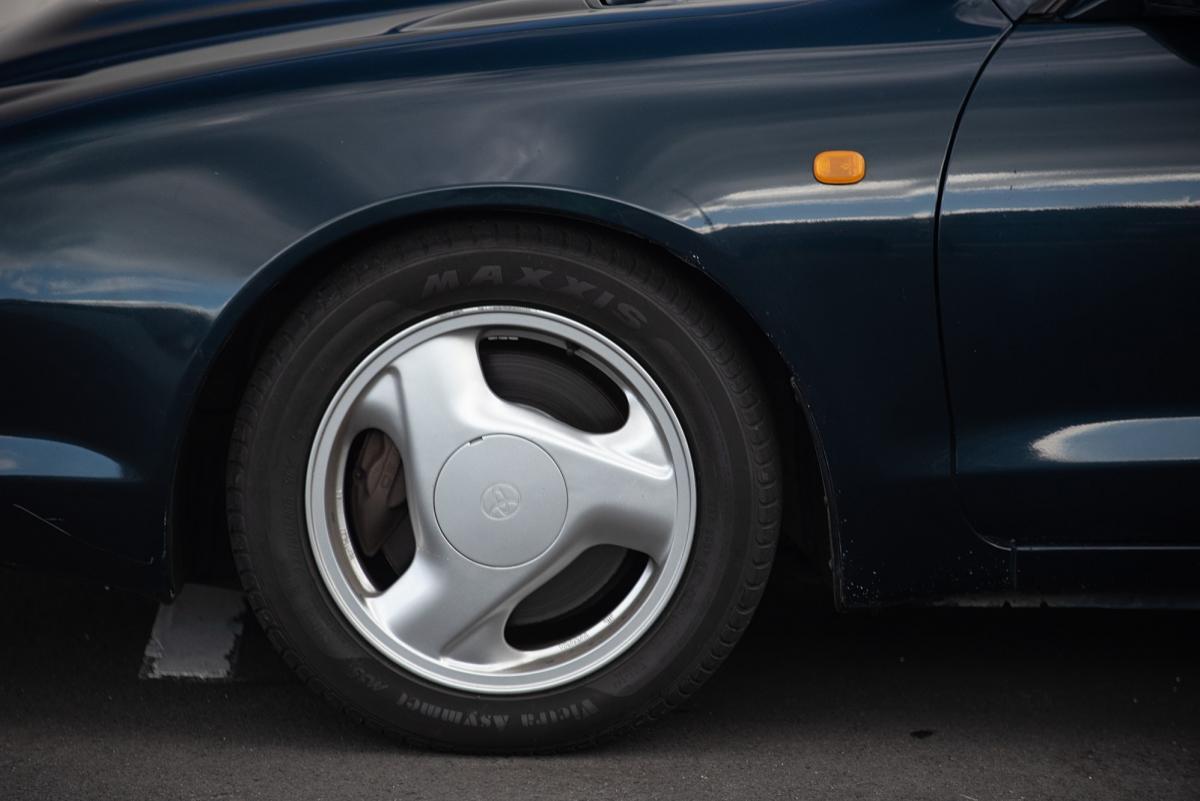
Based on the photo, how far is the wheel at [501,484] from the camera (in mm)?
2123

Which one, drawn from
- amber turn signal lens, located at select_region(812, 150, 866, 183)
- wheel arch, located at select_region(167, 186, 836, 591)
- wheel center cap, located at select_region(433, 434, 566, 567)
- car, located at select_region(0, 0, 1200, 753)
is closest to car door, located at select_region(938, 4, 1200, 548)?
car, located at select_region(0, 0, 1200, 753)

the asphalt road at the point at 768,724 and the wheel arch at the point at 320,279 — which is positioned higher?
the wheel arch at the point at 320,279

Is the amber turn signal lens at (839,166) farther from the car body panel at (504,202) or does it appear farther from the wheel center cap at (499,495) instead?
the wheel center cap at (499,495)

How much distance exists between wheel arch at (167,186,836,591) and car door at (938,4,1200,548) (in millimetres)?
270

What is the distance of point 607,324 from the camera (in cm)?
213

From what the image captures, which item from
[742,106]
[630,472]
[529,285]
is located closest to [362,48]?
[529,285]

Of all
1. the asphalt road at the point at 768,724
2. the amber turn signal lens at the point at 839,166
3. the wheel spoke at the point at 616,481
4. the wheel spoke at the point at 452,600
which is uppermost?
the amber turn signal lens at the point at 839,166

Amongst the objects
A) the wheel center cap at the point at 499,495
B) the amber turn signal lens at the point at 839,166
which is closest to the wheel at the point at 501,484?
the wheel center cap at the point at 499,495

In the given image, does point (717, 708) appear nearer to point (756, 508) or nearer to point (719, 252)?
point (756, 508)

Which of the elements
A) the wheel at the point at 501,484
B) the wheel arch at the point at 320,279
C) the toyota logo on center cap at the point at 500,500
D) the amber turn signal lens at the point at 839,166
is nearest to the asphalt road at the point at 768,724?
the wheel at the point at 501,484

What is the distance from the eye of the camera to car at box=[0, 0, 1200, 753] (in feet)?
6.73

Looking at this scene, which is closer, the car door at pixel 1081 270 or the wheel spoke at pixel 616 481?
the car door at pixel 1081 270

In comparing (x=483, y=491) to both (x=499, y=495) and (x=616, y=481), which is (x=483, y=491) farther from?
(x=616, y=481)

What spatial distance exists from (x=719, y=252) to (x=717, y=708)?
83 cm
